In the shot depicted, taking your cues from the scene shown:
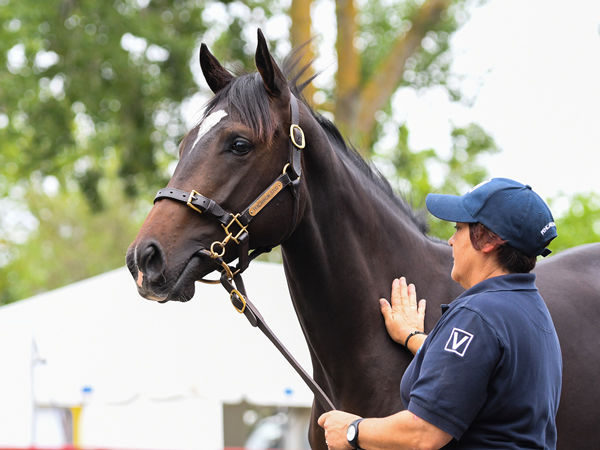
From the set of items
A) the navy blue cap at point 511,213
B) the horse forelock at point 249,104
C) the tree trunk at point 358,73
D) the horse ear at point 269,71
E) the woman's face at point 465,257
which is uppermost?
the tree trunk at point 358,73

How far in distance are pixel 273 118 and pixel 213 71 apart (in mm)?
520

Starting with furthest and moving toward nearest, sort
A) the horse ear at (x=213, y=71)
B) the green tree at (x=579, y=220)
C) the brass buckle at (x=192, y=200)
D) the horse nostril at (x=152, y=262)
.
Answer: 1. the green tree at (x=579, y=220)
2. the horse ear at (x=213, y=71)
3. the brass buckle at (x=192, y=200)
4. the horse nostril at (x=152, y=262)

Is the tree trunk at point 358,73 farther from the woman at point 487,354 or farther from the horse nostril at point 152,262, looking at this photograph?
the woman at point 487,354

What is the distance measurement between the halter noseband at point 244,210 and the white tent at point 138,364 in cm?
542

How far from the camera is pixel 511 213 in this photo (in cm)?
207

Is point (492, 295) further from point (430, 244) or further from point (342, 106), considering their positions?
point (342, 106)

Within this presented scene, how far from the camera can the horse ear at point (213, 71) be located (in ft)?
11.4

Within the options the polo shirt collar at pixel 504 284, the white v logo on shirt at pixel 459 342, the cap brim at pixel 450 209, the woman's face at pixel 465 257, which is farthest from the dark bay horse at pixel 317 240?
the white v logo on shirt at pixel 459 342

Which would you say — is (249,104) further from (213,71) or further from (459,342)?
(459,342)

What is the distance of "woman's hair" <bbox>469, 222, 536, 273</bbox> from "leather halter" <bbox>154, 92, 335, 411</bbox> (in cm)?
103

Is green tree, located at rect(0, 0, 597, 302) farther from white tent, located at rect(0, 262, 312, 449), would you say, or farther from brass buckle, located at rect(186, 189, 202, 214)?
brass buckle, located at rect(186, 189, 202, 214)

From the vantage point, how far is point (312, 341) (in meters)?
3.33

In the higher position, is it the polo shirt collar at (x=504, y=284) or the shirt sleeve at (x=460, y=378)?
the polo shirt collar at (x=504, y=284)

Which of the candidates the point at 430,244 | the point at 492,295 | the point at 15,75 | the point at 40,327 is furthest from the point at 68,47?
the point at 492,295
